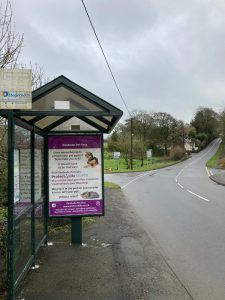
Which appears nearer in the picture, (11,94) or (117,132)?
(11,94)

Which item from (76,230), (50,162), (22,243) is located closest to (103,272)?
(22,243)

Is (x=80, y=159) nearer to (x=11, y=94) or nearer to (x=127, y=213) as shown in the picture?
(x=11, y=94)

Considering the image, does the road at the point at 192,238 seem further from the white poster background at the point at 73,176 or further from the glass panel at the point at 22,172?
the glass panel at the point at 22,172

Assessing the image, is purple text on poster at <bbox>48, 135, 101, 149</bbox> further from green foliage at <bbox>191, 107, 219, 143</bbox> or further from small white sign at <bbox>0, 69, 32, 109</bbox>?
green foliage at <bbox>191, 107, 219, 143</bbox>

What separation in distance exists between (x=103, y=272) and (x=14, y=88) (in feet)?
9.70

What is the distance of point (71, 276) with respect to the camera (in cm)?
567

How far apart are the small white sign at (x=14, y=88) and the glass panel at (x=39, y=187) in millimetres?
1783

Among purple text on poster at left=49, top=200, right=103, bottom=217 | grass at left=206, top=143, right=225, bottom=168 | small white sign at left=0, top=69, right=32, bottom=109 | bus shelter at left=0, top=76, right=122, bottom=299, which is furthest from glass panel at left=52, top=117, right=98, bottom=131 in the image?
grass at left=206, top=143, right=225, bottom=168

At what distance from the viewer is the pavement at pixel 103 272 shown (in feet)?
16.5

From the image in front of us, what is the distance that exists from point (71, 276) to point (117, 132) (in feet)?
221

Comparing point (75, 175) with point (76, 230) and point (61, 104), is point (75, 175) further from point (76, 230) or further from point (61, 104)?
point (61, 104)

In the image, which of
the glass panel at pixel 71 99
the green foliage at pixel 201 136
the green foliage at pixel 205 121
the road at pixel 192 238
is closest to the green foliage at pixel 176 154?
the green foliage at pixel 201 136

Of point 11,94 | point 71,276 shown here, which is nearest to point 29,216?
point 71,276

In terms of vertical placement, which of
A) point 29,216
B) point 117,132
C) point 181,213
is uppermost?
point 117,132
